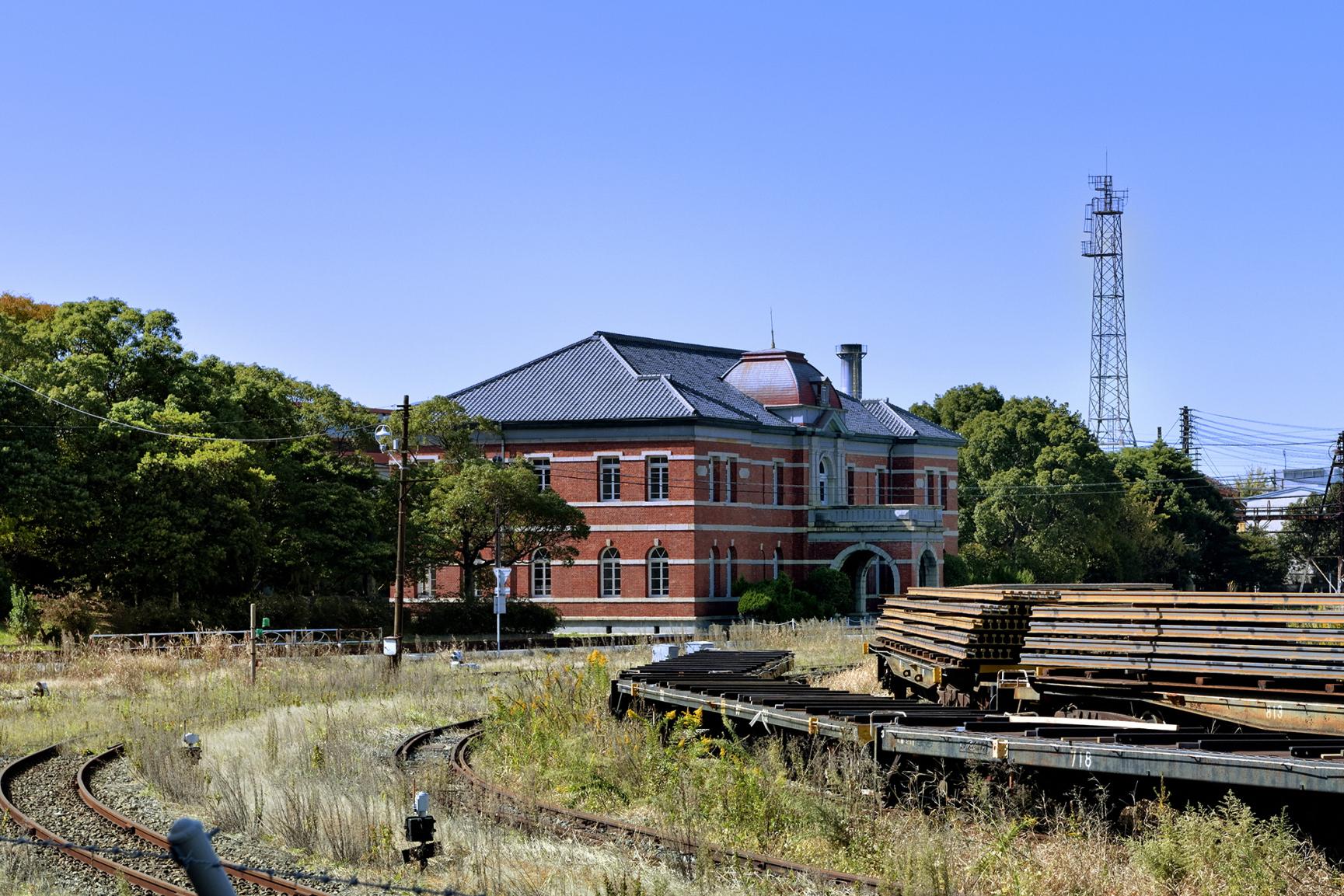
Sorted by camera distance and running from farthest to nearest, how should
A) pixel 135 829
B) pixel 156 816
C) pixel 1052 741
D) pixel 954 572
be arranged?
pixel 954 572 → pixel 156 816 → pixel 135 829 → pixel 1052 741

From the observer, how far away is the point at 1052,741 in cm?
1251

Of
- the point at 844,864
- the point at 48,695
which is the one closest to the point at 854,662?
the point at 48,695

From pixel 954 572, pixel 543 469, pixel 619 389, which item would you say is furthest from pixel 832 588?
pixel 543 469

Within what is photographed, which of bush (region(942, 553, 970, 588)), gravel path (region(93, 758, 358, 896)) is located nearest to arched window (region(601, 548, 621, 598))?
bush (region(942, 553, 970, 588))

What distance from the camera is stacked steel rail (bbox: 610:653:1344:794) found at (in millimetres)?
11328

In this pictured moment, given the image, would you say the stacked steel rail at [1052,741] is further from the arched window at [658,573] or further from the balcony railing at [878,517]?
the balcony railing at [878,517]

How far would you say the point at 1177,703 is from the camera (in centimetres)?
1688

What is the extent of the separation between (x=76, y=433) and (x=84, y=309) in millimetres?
4938

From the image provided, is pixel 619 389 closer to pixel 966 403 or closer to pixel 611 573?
A: pixel 611 573

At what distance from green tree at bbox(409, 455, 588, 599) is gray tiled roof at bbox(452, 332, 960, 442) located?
20.2 feet

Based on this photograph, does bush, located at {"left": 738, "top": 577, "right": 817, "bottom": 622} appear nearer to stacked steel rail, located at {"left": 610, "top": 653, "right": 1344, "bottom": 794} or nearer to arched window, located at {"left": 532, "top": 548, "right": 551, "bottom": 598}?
arched window, located at {"left": 532, "top": 548, "right": 551, "bottom": 598}

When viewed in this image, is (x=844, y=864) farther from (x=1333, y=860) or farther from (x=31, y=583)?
(x=31, y=583)

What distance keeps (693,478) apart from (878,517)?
9898 mm

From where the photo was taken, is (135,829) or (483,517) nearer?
(135,829)
